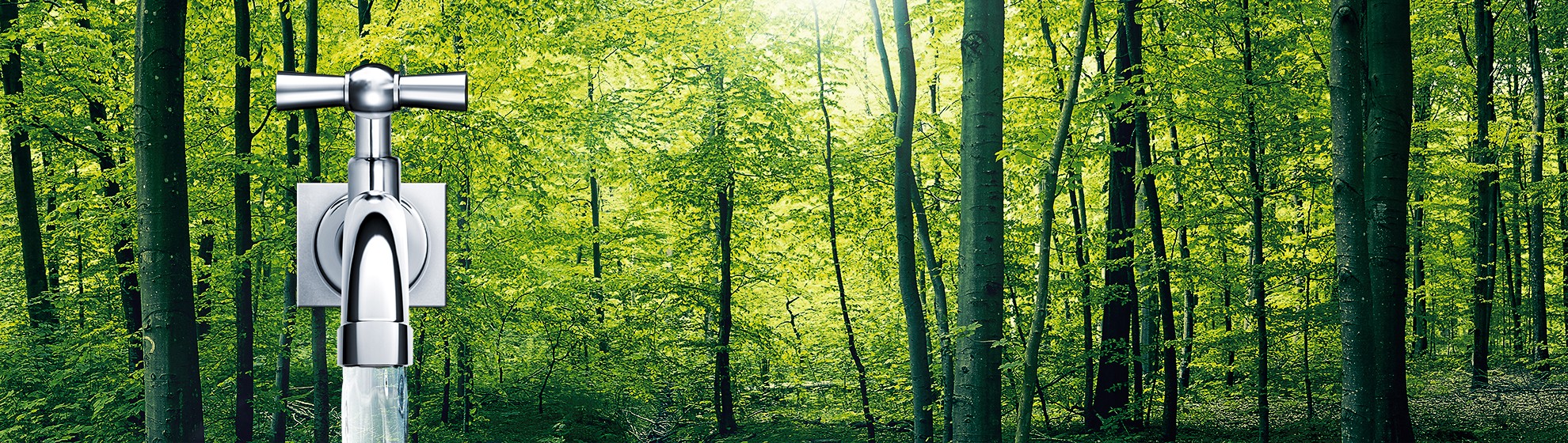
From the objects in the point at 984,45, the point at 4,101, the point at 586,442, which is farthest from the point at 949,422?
the point at 4,101

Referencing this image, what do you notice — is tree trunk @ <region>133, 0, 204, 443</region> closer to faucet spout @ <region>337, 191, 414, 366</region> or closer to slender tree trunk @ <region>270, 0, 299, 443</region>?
slender tree trunk @ <region>270, 0, 299, 443</region>

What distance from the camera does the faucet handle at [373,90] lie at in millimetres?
1676

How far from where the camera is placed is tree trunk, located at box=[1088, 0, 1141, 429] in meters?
11.5

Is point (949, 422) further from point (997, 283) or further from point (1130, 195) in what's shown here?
point (997, 283)

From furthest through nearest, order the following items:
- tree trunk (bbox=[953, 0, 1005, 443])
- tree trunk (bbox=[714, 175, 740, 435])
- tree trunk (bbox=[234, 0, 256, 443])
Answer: tree trunk (bbox=[714, 175, 740, 435])
tree trunk (bbox=[234, 0, 256, 443])
tree trunk (bbox=[953, 0, 1005, 443])

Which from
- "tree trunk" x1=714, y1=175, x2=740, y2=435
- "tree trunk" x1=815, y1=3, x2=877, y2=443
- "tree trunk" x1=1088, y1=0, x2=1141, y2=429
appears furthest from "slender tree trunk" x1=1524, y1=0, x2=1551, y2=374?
"tree trunk" x1=714, y1=175, x2=740, y2=435

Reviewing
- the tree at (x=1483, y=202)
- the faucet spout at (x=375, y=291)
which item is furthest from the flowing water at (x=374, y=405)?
the tree at (x=1483, y=202)

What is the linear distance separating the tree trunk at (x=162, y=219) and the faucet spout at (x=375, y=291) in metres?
5.56

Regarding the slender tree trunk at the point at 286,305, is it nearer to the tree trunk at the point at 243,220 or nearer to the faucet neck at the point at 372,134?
the tree trunk at the point at 243,220

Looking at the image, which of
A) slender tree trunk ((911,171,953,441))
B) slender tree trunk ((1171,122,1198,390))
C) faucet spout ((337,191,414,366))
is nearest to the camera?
faucet spout ((337,191,414,366))

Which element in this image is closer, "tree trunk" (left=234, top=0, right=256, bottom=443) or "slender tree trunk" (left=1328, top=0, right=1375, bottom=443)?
"slender tree trunk" (left=1328, top=0, right=1375, bottom=443)

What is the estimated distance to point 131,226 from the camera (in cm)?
1100

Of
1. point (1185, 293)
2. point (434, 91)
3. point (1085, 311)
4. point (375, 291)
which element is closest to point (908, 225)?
point (1185, 293)

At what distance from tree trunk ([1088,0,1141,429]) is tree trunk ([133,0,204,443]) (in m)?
8.72
